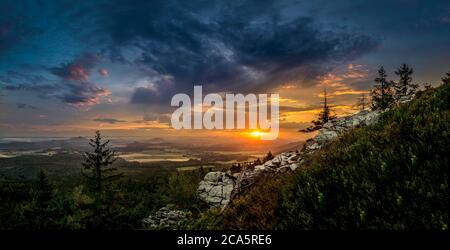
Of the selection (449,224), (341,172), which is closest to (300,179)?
(341,172)

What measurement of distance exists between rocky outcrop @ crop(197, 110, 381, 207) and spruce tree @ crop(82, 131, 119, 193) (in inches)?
1028

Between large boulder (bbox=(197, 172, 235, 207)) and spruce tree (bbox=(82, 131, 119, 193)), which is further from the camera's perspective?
spruce tree (bbox=(82, 131, 119, 193))

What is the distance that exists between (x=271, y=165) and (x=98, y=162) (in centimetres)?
3502

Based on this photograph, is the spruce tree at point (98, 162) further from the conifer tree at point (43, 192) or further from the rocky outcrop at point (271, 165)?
the rocky outcrop at point (271, 165)

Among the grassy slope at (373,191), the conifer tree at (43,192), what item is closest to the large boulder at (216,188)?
the grassy slope at (373,191)

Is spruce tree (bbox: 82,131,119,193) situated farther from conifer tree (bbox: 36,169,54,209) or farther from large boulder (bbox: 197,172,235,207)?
large boulder (bbox: 197,172,235,207)

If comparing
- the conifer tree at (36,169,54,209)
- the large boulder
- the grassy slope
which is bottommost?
the conifer tree at (36,169,54,209)

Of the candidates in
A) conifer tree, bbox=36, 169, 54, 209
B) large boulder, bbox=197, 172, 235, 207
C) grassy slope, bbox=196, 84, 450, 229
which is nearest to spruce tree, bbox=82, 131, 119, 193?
conifer tree, bbox=36, 169, 54, 209

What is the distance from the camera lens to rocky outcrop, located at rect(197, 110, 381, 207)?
585 inches

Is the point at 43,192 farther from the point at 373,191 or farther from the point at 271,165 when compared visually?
the point at 373,191

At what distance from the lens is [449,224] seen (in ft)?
14.4

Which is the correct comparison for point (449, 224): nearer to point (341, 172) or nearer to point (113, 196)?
point (341, 172)
